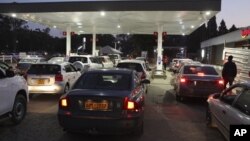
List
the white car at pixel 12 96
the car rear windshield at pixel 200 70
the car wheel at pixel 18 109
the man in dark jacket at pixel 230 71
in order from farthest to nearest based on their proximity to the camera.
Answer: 1. the man in dark jacket at pixel 230 71
2. the car rear windshield at pixel 200 70
3. the car wheel at pixel 18 109
4. the white car at pixel 12 96

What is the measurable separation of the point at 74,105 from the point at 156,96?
979 cm

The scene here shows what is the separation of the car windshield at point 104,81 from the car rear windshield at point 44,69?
20.0ft

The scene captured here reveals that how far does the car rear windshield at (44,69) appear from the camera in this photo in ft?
49.2

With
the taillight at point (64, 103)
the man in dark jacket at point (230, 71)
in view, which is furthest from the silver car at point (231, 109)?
the man in dark jacket at point (230, 71)

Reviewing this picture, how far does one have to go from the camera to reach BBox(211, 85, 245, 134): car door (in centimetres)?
742

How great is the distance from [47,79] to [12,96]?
514 centimetres

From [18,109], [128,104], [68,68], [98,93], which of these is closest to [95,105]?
[98,93]

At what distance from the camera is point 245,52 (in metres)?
20.6

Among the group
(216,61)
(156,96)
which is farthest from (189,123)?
(216,61)

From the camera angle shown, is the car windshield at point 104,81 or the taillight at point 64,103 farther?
the car windshield at point 104,81

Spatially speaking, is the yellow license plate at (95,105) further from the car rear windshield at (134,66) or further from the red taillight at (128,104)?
the car rear windshield at (134,66)

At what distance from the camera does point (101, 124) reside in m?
7.67

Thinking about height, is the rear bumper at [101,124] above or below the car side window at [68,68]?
below

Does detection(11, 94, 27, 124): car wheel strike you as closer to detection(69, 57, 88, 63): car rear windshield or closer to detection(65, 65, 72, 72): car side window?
detection(65, 65, 72, 72): car side window
